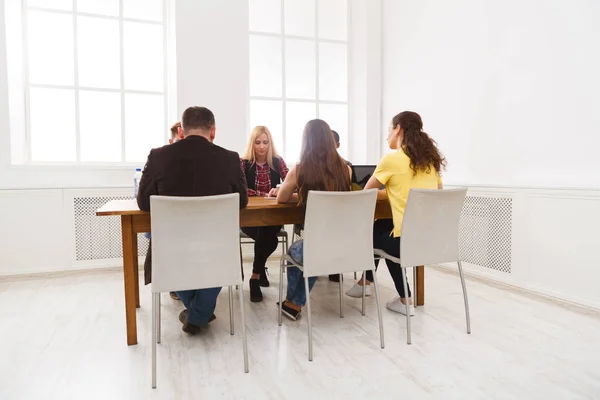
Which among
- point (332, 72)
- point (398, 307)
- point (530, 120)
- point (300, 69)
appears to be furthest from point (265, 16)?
point (398, 307)

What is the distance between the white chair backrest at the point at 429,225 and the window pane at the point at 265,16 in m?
3.28

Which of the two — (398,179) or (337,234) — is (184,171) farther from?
(398,179)

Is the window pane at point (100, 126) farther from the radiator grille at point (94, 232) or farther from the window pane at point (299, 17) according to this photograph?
the window pane at point (299, 17)

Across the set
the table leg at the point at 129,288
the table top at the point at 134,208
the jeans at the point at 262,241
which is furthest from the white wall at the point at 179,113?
the table leg at the point at 129,288

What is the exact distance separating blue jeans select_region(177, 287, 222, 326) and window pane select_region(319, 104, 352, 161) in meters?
3.28

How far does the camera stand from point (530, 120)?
3.15 meters

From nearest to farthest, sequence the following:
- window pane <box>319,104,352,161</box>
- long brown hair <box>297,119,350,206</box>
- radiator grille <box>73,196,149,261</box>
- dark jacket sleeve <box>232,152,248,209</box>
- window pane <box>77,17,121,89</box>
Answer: dark jacket sleeve <box>232,152,248,209</box> → long brown hair <box>297,119,350,206</box> → radiator grille <box>73,196,149,261</box> → window pane <box>77,17,121,89</box> → window pane <box>319,104,352,161</box>

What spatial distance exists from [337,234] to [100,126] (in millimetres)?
3023

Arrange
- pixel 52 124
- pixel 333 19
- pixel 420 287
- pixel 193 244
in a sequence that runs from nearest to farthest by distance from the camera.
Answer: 1. pixel 193 244
2. pixel 420 287
3. pixel 52 124
4. pixel 333 19

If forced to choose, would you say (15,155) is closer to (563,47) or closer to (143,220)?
(143,220)

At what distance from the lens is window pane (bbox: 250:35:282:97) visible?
4676 millimetres

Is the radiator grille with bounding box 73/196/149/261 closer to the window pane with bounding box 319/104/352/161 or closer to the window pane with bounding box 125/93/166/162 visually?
the window pane with bounding box 125/93/166/162

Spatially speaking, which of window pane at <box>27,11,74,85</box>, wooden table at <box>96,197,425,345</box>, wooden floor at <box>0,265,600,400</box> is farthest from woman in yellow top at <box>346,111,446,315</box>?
window pane at <box>27,11,74,85</box>

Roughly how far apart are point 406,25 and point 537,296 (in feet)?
9.90
